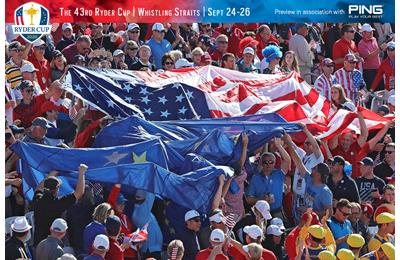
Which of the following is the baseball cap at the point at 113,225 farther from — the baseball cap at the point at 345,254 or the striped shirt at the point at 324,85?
the striped shirt at the point at 324,85

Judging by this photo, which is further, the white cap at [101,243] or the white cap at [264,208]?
the white cap at [264,208]

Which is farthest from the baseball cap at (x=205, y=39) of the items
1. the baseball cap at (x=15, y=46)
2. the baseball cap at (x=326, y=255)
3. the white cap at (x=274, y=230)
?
the baseball cap at (x=326, y=255)

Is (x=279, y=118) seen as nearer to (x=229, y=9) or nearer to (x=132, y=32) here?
(x=229, y=9)

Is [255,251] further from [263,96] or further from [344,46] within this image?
[344,46]

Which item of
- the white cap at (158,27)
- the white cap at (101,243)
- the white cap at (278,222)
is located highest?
the white cap at (158,27)

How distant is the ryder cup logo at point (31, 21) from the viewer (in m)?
22.1

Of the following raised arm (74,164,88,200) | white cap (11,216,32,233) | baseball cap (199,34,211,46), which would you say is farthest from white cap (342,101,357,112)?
white cap (11,216,32,233)

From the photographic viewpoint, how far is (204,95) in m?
21.7

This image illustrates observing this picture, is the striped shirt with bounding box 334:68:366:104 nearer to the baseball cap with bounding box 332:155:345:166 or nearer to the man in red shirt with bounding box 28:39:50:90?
the baseball cap with bounding box 332:155:345:166

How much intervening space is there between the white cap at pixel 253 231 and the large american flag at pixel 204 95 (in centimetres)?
289

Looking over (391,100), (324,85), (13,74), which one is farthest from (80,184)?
(391,100)

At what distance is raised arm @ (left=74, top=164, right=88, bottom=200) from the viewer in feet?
60.6
